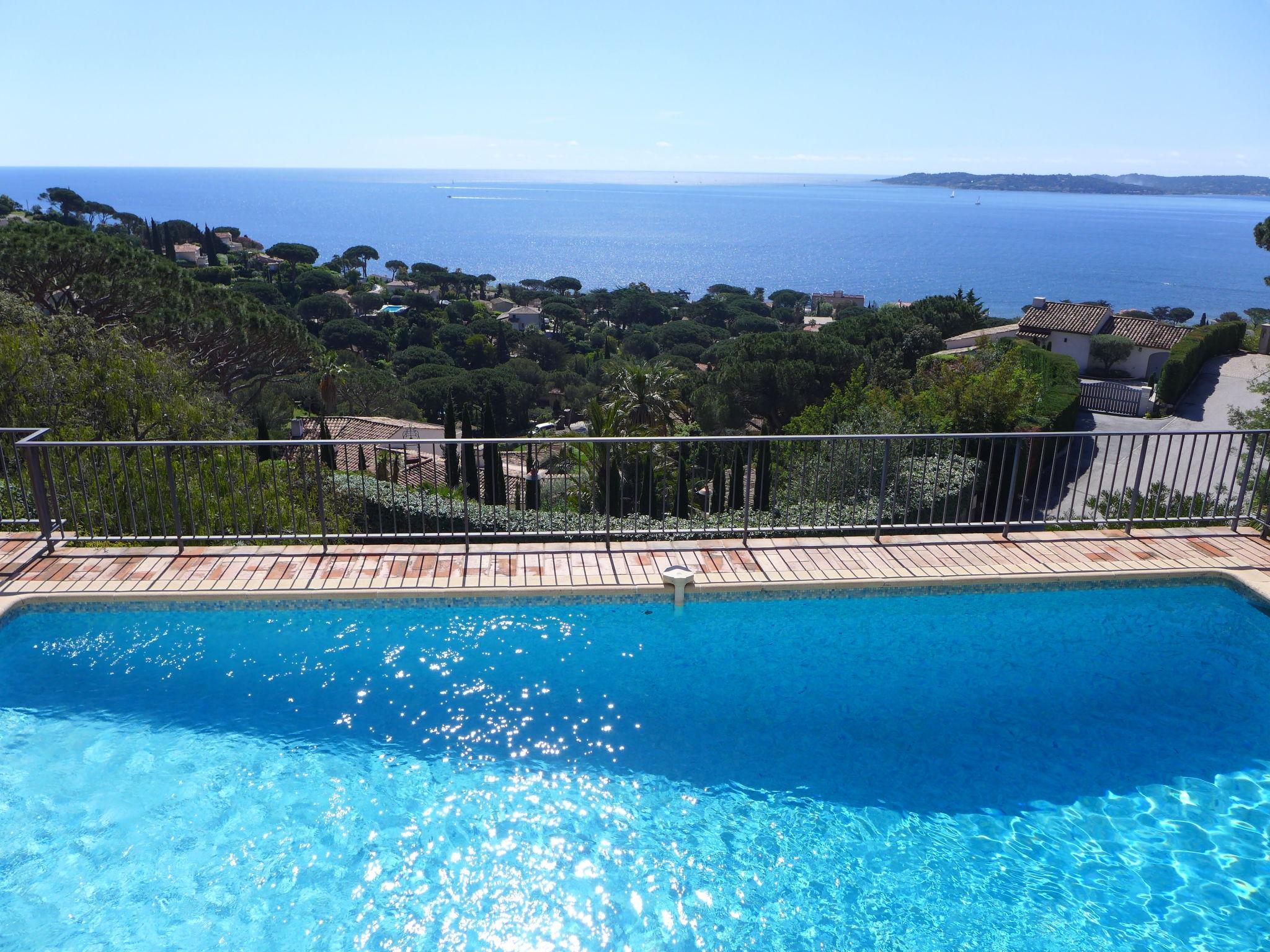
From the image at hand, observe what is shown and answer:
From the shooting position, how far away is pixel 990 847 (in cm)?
450

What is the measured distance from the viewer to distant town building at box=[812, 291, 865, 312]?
110250mm

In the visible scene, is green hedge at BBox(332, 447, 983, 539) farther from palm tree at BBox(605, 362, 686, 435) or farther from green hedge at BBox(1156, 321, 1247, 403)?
green hedge at BBox(1156, 321, 1247, 403)

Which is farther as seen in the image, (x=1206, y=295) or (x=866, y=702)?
(x=1206, y=295)

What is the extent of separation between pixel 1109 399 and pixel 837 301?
91636 millimetres

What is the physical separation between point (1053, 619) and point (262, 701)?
555 centimetres

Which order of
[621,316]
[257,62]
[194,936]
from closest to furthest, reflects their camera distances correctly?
1. [194,936]
2. [257,62]
3. [621,316]

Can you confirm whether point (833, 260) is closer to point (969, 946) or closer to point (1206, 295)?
point (1206, 295)

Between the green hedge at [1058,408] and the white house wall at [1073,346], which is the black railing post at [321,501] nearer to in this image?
the green hedge at [1058,408]

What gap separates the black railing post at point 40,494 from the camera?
6.38m

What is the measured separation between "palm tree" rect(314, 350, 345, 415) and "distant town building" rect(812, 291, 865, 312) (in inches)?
3008

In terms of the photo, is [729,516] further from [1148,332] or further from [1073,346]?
[1148,332]

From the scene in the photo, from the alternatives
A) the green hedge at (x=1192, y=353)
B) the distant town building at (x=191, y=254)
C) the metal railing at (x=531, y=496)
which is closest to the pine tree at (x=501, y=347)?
the distant town building at (x=191, y=254)

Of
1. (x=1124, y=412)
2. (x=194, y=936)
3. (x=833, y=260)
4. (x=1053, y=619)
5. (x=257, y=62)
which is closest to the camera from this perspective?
(x=194, y=936)

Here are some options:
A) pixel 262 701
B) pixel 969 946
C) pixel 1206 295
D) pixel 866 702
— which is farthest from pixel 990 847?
pixel 1206 295
